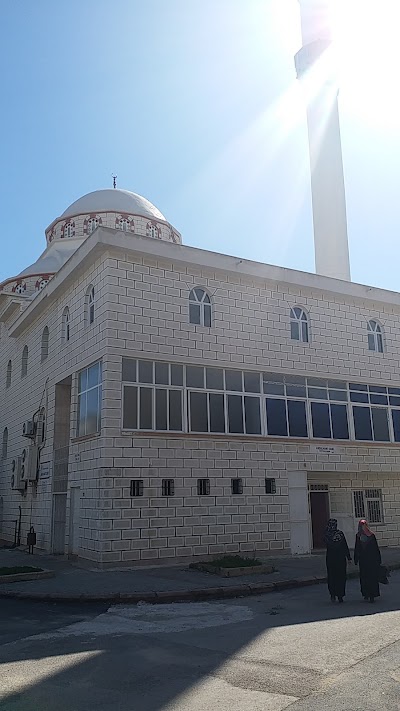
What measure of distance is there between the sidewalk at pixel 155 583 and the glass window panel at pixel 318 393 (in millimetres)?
5441

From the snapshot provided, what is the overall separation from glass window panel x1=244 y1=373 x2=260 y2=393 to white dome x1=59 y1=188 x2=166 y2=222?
13.6 metres

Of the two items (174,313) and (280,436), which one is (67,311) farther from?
(280,436)

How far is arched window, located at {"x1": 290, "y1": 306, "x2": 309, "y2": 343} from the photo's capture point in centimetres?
1962

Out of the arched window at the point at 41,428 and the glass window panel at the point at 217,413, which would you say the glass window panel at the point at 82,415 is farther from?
the arched window at the point at 41,428

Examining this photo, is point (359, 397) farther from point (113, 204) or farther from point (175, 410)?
point (113, 204)

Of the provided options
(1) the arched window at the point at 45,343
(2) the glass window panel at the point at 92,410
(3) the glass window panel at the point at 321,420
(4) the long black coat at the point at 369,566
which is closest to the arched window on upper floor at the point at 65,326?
(1) the arched window at the point at 45,343

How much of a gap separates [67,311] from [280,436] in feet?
25.6

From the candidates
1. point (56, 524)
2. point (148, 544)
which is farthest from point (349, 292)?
point (56, 524)

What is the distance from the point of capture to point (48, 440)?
20219mm

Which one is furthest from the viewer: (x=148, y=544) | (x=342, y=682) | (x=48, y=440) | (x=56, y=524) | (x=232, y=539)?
(x=48, y=440)

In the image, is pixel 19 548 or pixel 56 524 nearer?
pixel 56 524

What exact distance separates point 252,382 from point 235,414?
121 centimetres

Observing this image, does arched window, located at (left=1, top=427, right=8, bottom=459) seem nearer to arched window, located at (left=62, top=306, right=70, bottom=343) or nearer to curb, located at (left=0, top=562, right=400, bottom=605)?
arched window, located at (left=62, top=306, right=70, bottom=343)

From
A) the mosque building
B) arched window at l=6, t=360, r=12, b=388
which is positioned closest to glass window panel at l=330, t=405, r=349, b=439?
the mosque building
